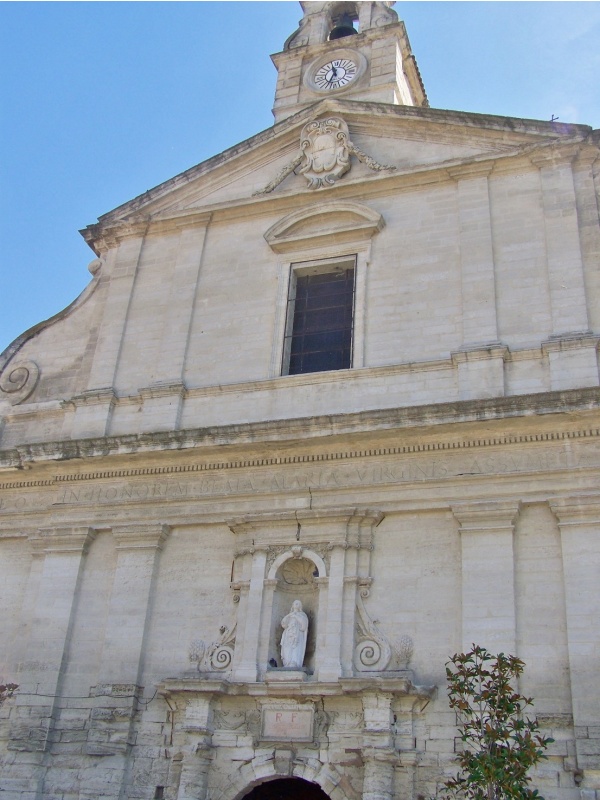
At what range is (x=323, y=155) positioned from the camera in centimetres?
1447

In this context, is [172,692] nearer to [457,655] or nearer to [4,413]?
[457,655]

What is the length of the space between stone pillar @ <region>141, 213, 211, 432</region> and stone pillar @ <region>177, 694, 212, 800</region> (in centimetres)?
380

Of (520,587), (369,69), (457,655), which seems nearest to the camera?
(457,655)

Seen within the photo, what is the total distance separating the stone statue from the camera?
10.8 m

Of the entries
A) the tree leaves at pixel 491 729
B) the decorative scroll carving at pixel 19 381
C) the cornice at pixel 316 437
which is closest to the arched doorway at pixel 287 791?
the tree leaves at pixel 491 729

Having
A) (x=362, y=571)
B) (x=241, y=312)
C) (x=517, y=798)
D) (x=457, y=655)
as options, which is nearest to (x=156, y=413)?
(x=241, y=312)

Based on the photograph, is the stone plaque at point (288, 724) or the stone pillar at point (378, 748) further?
the stone plaque at point (288, 724)

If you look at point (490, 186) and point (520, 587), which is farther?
point (490, 186)

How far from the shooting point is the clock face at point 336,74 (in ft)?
53.1

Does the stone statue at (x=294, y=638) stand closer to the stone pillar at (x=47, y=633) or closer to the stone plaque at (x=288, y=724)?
the stone plaque at (x=288, y=724)

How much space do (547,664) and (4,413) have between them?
8.64 meters

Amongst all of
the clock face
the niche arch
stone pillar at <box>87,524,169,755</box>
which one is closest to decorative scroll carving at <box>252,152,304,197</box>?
the clock face

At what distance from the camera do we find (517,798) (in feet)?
26.7

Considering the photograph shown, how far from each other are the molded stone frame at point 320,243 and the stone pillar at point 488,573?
11.6 ft
